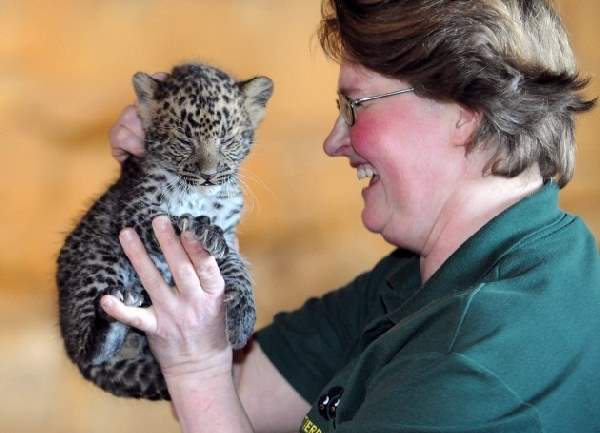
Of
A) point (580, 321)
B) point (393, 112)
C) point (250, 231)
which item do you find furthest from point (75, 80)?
point (580, 321)

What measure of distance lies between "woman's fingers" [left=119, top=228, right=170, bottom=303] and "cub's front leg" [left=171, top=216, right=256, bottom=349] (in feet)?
0.24

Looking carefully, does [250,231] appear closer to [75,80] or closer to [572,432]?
[75,80]

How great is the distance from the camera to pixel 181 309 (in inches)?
58.0

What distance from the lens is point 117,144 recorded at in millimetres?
1714

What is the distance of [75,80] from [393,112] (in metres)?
1.34

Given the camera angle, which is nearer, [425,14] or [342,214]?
[425,14]

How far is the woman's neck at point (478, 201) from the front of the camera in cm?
146

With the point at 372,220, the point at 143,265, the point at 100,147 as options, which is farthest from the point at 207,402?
the point at 100,147

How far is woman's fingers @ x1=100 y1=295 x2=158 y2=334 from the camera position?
4.57ft

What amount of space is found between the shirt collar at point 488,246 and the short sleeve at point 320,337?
1.24ft

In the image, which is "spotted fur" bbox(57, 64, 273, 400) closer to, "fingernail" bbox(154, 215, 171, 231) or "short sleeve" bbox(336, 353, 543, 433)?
"fingernail" bbox(154, 215, 171, 231)

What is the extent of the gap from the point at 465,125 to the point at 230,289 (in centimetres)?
48

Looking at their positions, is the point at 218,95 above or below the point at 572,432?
above

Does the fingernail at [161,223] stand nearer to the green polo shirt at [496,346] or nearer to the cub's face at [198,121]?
the cub's face at [198,121]
